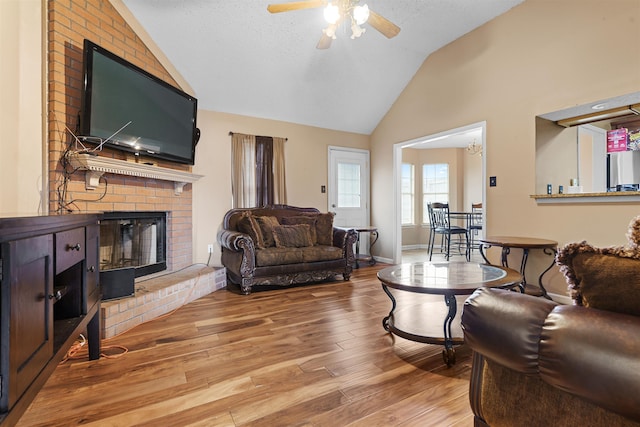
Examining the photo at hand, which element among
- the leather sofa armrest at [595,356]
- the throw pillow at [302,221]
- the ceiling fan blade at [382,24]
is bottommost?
the leather sofa armrest at [595,356]

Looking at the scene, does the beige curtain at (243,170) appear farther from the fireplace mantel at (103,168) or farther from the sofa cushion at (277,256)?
the fireplace mantel at (103,168)

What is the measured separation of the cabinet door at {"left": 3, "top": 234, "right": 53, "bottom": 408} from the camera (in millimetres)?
922

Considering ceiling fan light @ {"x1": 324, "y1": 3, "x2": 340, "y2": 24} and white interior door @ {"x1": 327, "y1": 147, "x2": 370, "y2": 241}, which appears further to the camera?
white interior door @ {"x1": 327, "y1": 147, "x2": 370, "y2": 241}

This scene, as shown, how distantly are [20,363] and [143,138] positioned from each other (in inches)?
93.2

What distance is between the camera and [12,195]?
78.4 inches

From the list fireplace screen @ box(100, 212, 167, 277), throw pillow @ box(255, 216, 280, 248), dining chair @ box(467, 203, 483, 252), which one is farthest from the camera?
dining chair @ box(467, 203, 483, 252)

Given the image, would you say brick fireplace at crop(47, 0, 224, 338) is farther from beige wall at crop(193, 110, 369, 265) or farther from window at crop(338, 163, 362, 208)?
window at crop(338, 163, 362, 208)

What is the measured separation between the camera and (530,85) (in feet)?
10.6

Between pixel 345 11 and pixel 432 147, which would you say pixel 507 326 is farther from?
pixel 432 147

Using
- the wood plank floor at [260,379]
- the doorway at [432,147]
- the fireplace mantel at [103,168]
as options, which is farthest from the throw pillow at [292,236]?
the doorway at [432,147]

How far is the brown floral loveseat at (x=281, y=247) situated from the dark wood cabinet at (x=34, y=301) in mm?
1782

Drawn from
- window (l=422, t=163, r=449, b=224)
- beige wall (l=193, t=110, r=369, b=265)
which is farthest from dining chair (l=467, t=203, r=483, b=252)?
beige wall (l=193, t=110, r=369, b=265)

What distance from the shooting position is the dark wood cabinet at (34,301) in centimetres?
89

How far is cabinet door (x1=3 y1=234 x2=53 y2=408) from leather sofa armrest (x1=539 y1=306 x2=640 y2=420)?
1.53 m
